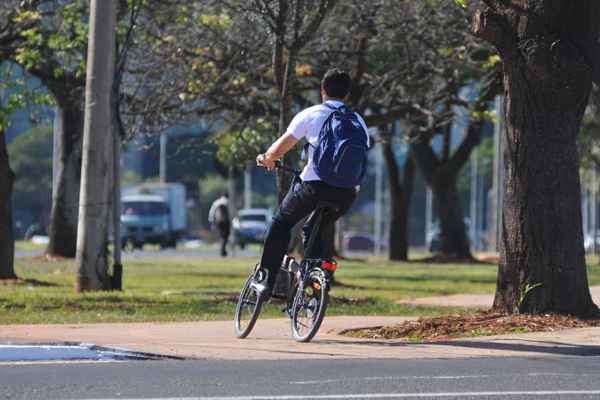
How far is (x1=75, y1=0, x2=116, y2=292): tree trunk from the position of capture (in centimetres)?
1703

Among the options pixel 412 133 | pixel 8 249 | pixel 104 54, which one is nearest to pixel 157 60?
pixel 8 249

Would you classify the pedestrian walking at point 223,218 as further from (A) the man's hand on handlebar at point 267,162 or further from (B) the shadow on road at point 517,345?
(A) the man's hand on handlebar at point 267,162

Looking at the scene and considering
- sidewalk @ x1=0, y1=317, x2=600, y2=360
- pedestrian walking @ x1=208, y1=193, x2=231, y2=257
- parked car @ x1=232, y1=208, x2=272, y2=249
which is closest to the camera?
sidewalk @ x1=0, y1=317, x2=600, y2=360

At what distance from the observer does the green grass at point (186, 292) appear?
1486 cm

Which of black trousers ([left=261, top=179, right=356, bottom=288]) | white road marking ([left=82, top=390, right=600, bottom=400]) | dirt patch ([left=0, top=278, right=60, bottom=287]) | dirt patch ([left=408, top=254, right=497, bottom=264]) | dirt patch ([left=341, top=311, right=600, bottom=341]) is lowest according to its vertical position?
white road marking ([left=82, top=390, right=600, bottom=400])

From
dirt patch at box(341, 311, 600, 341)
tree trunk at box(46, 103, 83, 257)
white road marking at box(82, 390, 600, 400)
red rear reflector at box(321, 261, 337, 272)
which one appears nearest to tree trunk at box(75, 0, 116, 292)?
dirt patch at box(341, 311, 600, 341)

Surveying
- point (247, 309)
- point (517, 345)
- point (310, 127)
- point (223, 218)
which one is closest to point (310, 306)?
point (247, 309)

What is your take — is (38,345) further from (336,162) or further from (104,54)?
(104,54)

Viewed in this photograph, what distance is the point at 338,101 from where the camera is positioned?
1114cm

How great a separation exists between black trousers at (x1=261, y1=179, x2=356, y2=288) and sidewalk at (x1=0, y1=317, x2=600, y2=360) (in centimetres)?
65

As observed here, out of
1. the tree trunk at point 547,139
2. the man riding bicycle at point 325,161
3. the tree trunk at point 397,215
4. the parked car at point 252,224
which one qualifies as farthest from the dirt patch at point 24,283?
the parked car at point 252,224

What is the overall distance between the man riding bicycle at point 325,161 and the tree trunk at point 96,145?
20.5ft

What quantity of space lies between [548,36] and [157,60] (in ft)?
35.7

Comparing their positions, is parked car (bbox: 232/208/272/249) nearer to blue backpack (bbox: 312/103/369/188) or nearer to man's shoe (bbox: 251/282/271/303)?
man's shoe (bbox: 251/282/271/303)
